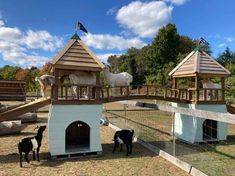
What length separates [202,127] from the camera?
1169 centimetres

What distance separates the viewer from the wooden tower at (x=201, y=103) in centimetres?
1163

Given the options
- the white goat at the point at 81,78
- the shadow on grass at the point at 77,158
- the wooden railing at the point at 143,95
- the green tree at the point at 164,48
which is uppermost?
the green tree at the point at 164,48

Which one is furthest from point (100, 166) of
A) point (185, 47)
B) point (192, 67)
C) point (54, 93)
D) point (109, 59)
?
point (109, 59)

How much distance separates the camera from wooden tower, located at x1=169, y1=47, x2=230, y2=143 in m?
11.6

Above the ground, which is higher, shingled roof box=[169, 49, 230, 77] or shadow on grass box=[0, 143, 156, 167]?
shingled roof box=[169, 49, 230, 77]

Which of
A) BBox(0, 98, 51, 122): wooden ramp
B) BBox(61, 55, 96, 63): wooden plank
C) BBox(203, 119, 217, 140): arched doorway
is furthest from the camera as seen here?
BBox(203, 119, 217, 140): arched doorway

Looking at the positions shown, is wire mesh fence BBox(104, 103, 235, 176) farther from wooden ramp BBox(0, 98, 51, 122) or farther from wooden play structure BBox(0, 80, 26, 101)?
wooden play structure BBox(0, 80, 26, 101)

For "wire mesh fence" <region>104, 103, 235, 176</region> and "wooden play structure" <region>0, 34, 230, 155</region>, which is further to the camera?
"wooden play structure" <region>0, 34, 230, 155</region>

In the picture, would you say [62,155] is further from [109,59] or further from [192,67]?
[109,59]

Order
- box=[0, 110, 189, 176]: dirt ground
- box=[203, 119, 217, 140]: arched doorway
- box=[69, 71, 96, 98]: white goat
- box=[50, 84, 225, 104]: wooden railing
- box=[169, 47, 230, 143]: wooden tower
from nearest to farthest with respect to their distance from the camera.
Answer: box=[0, 110, 189, 176]: dirt ground < box=[50, 84, 225, 104]: wooden railing < box=[69, 71, 96, 98]: white goat < box=[169, 47, 230, 143]: wooden tower < box=[203, 119, 217, 140]: arched doorway

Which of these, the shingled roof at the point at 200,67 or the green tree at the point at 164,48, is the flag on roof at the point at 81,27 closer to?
the shingled roof at the point at 200,67

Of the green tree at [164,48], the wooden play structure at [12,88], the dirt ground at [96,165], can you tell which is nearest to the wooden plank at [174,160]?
the dirt ground at [96,165]

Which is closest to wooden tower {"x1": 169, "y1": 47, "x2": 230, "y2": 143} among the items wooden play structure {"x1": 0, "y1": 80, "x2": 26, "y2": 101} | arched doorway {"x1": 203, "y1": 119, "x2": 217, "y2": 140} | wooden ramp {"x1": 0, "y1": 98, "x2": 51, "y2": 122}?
arched doorway {"x1": 203, "y1": 119, "x2": 217, "y2": 140}

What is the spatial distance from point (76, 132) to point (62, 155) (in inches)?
79.3
